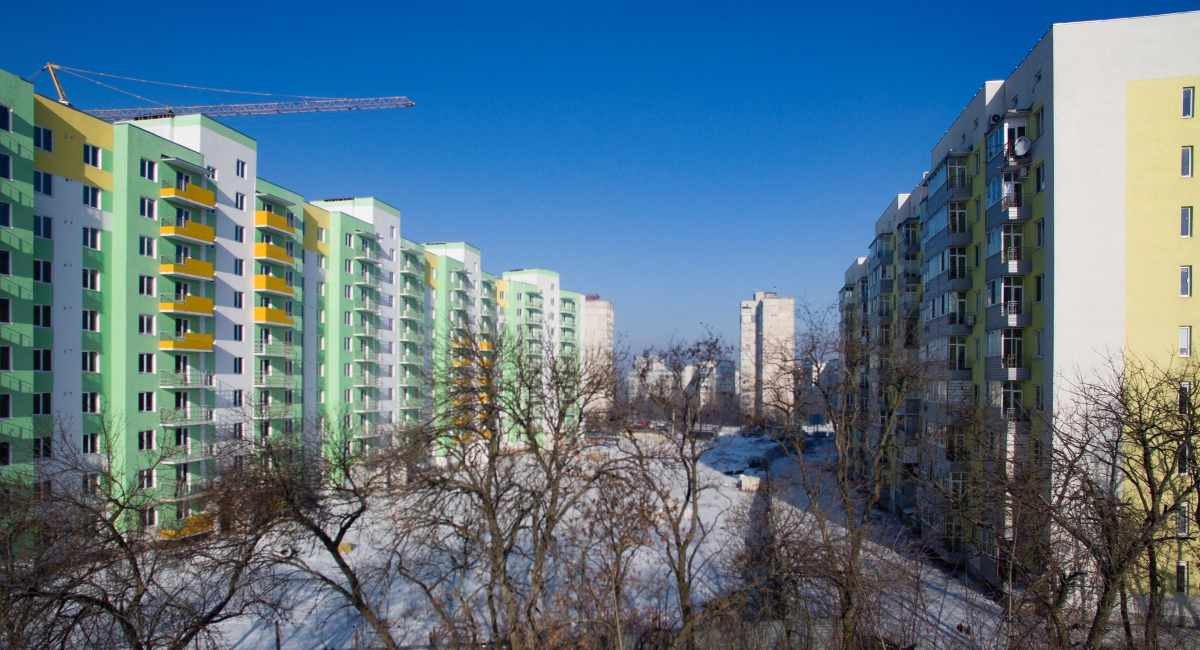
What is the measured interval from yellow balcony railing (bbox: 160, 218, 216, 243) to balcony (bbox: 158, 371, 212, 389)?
525cm

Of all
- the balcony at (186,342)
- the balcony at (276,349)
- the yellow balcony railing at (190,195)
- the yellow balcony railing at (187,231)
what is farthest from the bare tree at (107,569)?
the balcony at (276,349)

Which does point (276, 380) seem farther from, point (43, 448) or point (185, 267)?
point (43, 448)

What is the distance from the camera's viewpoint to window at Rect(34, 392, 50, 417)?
21.5 meters

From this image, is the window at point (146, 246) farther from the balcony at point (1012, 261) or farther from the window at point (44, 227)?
the balcony at point (1012, 261)

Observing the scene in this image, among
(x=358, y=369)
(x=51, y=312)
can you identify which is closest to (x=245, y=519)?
(x=51, y=312)

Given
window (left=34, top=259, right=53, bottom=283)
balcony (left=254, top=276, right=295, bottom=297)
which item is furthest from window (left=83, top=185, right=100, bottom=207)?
balcony (left=254, top=276, right=295, bottom=297)

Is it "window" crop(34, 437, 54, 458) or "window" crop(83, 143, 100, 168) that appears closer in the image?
"window" crop(34, 437, 54, 458)

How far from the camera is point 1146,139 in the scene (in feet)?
58.6

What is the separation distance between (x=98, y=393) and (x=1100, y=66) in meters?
32.6

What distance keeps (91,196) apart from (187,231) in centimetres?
335

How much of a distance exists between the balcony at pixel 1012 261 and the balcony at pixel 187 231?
93.7 feet

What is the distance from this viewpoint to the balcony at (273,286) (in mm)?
30734

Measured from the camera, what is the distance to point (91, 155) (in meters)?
23.6

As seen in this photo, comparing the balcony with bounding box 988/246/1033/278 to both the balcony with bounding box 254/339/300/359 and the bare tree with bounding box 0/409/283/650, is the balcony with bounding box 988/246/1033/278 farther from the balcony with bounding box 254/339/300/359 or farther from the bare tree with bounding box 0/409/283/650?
the balcony with bounding box 254/339/300/359
